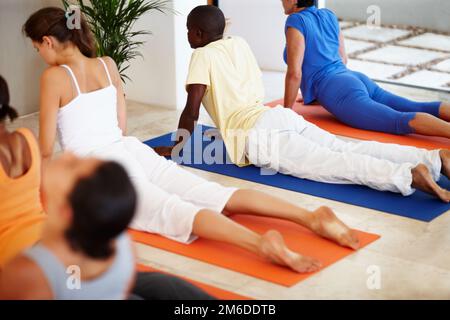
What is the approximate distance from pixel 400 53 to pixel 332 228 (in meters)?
3.50

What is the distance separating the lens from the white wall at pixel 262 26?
6.62m

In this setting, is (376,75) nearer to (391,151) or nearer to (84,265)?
(391,151)

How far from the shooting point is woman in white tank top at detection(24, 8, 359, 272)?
3354mm

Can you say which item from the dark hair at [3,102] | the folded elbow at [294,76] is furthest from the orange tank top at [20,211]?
the folded elbow at [294,76]

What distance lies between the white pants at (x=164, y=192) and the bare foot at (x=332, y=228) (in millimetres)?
390

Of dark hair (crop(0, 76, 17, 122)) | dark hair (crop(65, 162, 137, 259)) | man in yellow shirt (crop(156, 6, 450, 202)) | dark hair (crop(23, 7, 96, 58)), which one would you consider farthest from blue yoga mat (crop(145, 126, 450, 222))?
dark hair (crop(65, 162, 137, 259))

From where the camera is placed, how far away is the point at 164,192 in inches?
134

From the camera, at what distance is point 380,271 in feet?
10.6

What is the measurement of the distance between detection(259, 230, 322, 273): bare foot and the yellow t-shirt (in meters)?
1.20

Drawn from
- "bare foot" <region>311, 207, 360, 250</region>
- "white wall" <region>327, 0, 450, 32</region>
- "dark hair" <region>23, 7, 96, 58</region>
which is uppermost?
"dark hair" <region>23, 7, 96, 58</region>

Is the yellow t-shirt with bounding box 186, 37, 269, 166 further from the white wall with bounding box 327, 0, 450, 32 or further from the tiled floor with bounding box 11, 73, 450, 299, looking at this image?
the white wall with bounding box 327, 0, 450, 32

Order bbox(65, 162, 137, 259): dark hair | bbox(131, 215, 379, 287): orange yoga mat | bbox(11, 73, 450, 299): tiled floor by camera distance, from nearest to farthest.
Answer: bbox(65, 162, 137, 259): dark hair
bbox(11, 73, 450, 299): tiled floor
bbox(131, 215, 379, 287): orange yoga mat

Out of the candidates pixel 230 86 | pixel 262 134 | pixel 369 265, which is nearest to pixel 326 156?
pixel 262 134
